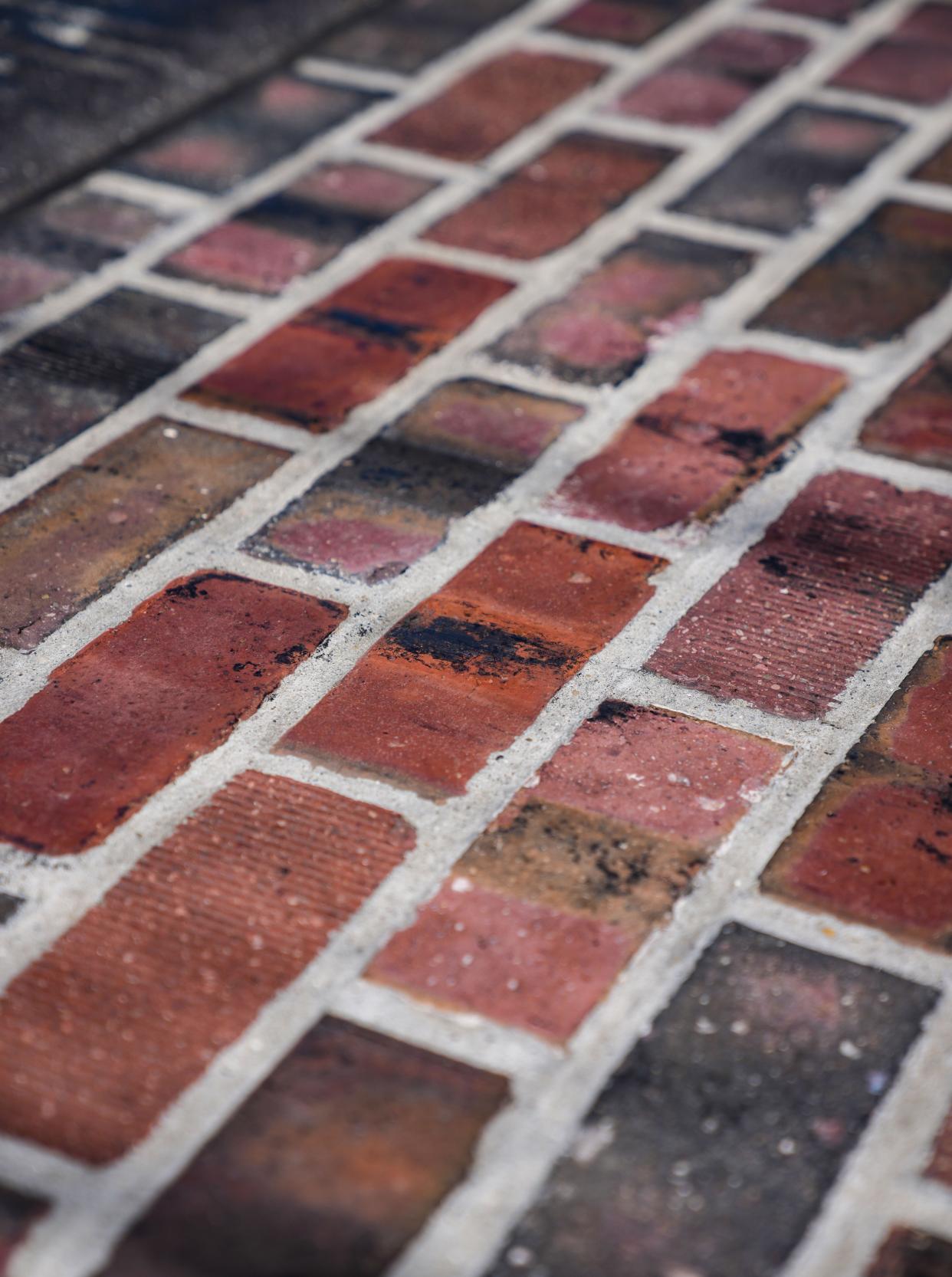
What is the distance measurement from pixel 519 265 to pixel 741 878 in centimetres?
155

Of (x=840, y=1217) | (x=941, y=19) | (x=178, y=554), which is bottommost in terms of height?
(x=840, y=1217)

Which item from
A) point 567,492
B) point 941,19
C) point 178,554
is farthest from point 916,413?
point 941,19

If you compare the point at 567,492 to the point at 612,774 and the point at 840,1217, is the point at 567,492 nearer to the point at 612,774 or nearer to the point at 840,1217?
the point at 612,774

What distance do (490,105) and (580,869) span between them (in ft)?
7.52

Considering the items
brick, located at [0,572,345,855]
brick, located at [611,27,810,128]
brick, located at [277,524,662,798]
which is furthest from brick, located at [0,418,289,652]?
brick, located at [611,27,810,128]

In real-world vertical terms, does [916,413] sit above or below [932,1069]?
above

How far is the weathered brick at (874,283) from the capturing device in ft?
9.12

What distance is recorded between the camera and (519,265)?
2.95 metres

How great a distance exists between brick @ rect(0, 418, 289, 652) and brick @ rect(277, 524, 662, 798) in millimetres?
409

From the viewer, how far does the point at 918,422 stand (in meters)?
2.53

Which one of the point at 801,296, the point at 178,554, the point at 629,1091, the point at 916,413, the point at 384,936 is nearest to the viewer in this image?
the point at 629,1091

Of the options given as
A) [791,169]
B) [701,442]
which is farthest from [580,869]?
[791,169]

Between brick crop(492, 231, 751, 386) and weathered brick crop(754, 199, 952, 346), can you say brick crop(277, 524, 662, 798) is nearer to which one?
brick crop(492, 231, 751, 386)

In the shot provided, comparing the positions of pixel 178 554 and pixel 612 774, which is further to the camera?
pixel 178 554
